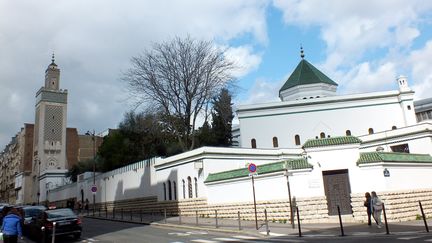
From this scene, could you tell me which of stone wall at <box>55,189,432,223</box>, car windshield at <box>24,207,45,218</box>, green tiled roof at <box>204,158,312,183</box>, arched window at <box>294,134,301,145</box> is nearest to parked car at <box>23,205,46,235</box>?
car windshield at <box>24,207,45,218</box>

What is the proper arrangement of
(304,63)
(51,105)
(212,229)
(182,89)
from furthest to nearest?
(51,105) → (304,63) → (182,89) → (212,229)

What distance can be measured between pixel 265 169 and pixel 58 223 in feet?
38.0

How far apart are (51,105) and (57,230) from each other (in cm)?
7877

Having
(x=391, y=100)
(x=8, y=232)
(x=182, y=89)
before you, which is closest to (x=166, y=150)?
(x=182, y=89)

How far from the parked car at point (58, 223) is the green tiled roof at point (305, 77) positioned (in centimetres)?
3937

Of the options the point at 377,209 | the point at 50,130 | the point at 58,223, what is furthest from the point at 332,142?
the point at 50,130

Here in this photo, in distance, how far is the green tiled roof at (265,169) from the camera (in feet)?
70.0

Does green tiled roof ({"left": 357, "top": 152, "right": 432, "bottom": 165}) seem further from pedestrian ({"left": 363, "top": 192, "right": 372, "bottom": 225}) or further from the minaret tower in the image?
the minaret tower

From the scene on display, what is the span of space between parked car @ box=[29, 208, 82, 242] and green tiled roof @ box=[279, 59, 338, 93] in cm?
3937

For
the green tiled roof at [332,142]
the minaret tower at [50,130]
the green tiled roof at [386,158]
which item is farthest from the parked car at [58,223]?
the minaret tower at [50,130]

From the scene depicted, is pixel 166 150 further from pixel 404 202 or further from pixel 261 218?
pixel 404 202

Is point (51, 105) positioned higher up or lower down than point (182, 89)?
higher up

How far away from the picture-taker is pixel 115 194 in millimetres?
41688

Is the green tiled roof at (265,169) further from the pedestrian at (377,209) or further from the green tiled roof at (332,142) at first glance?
the pedestrian at (377,209)
